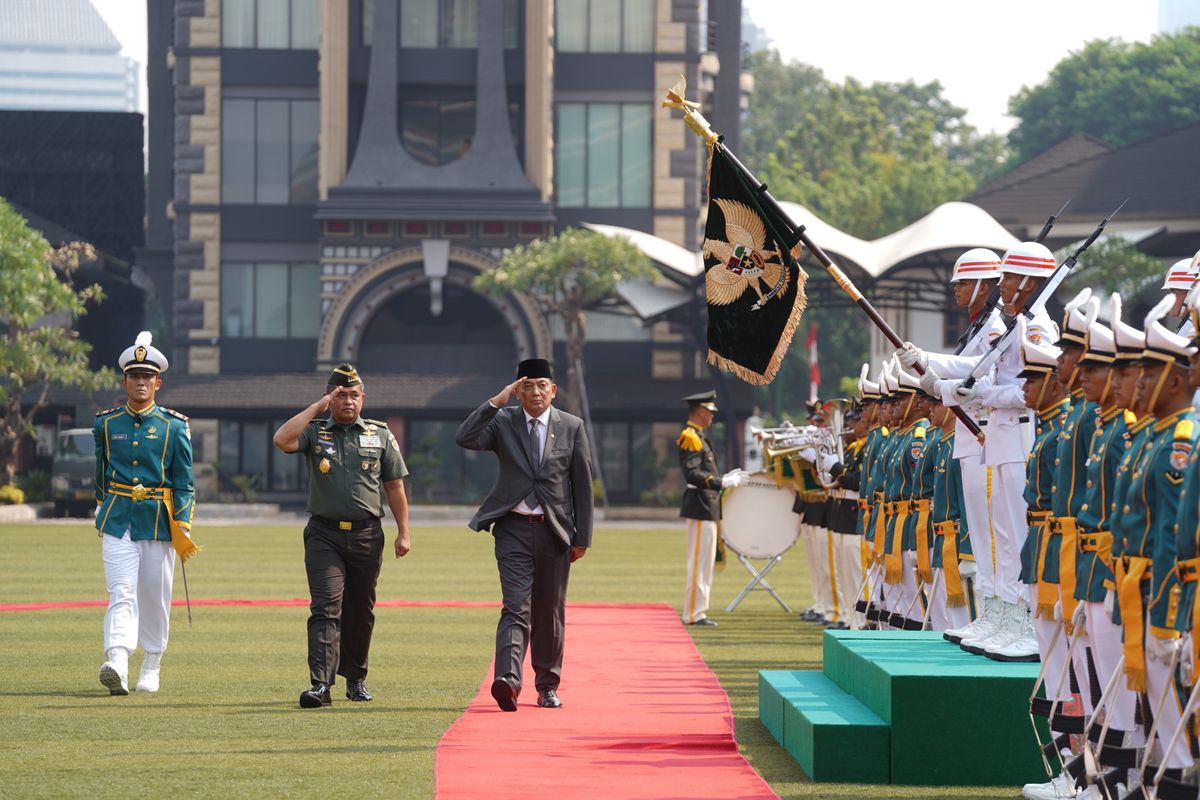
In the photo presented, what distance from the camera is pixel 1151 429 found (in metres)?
8.79

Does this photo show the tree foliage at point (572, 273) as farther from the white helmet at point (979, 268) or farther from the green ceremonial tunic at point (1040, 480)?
the green ceremonial tunic at point (1040, 480)

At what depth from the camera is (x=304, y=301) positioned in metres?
60.2

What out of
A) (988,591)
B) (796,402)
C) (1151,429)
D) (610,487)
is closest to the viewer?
(1151,429)

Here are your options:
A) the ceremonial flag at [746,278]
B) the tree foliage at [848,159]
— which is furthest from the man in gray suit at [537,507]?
the tree foliage at [848,159]

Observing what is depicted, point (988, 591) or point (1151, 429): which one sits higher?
point (1151, 429)

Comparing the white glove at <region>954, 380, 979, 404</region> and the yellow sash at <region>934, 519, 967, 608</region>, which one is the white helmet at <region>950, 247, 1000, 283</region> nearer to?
the white glove at <region>954, 380, 979, 404</region>

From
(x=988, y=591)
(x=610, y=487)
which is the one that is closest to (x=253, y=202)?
(x=610, y=487)

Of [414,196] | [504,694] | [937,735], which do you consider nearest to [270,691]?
[504,694]

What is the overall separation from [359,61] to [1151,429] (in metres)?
52.4

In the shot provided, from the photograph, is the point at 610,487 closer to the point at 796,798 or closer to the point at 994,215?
the point at 994,215

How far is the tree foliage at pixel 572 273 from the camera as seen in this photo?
51875mm

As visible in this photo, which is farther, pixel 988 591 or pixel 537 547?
pixel 537 547

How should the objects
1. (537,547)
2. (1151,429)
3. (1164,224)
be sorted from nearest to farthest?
(1151,429) < (537,547) < (1164,224)

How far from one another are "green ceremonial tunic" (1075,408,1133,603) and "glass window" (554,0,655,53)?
169 ft
